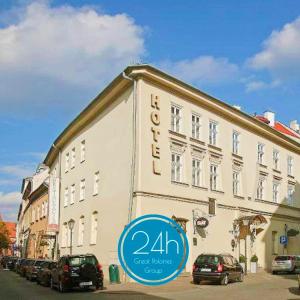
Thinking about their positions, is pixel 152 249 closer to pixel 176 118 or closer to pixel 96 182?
pixel 176 118

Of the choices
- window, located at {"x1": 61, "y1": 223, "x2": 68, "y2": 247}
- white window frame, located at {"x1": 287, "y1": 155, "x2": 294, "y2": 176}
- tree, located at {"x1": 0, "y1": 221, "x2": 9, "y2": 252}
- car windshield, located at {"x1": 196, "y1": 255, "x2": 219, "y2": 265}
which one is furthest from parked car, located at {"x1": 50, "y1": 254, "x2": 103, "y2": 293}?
tree, located at {"x1": 0, "y1": 221, "x2": 9, "y2": 252}

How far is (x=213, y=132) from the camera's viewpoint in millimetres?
35906

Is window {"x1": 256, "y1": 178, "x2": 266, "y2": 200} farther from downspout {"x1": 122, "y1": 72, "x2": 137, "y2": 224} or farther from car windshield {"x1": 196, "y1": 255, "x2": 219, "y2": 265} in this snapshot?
car windshield {"x1": 196, "y1": 255, "x2": 219, "y2": 265}

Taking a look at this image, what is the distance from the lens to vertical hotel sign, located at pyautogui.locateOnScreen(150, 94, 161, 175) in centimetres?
2977

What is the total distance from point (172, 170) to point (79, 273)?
35.4ft

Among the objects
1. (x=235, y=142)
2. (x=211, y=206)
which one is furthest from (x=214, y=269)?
(x=235, y=142)

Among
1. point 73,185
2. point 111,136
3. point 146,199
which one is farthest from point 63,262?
point 73,185

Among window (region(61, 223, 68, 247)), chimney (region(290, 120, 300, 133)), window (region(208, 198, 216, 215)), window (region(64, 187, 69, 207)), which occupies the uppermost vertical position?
chimney (region(290, 120, 300, 133))

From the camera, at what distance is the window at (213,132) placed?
35.5 m

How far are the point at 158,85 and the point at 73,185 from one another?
1479 cm

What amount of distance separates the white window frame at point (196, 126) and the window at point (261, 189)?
9381 millimetres

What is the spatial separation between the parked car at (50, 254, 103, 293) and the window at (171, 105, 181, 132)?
11659 millimetres

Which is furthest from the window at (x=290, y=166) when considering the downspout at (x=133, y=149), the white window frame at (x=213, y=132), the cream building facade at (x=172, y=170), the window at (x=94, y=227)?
the downspout at (x=133, y=149)

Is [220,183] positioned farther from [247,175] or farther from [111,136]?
[111,136]
